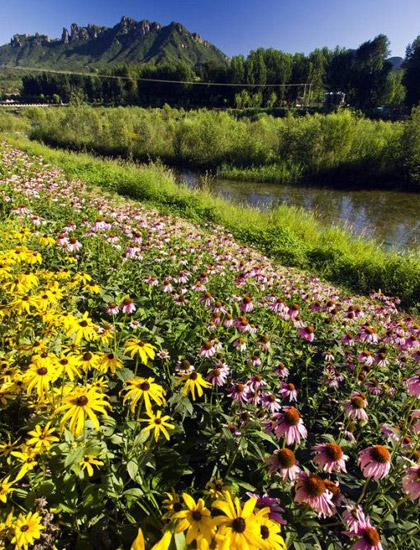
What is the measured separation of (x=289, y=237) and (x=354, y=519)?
7.94 metres

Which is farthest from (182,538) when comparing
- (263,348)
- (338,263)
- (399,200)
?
(399,200)

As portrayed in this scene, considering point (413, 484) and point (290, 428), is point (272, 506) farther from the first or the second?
point (413, 484)

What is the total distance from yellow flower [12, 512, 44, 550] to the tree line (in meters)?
57.5

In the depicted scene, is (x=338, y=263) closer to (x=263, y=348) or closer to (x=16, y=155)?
(x=263, y=348)

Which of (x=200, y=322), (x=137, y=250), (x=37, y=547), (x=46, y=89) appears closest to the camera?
(x=37, y=547)

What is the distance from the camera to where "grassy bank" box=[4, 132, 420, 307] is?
712cm

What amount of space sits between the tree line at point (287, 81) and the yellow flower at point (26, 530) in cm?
5751

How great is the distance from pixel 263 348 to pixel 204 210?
7.94 metres

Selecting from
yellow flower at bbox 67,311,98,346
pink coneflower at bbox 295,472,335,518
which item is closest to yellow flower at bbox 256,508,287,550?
pink coneflower at bbox 295,472,335,518

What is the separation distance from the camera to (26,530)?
1.11m

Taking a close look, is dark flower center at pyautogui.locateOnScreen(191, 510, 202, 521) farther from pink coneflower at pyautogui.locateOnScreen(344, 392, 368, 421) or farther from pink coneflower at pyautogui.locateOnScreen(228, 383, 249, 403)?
pink coneflower at pyautogui.locateOnScreen(344, 392, 368, 421)

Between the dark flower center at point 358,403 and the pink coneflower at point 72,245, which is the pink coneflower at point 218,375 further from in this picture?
the pink coneflower at point 72,245

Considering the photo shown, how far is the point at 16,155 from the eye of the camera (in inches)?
373

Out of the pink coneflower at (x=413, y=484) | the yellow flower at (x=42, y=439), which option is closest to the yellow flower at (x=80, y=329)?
the yellow flower at (x=42, y=439)
